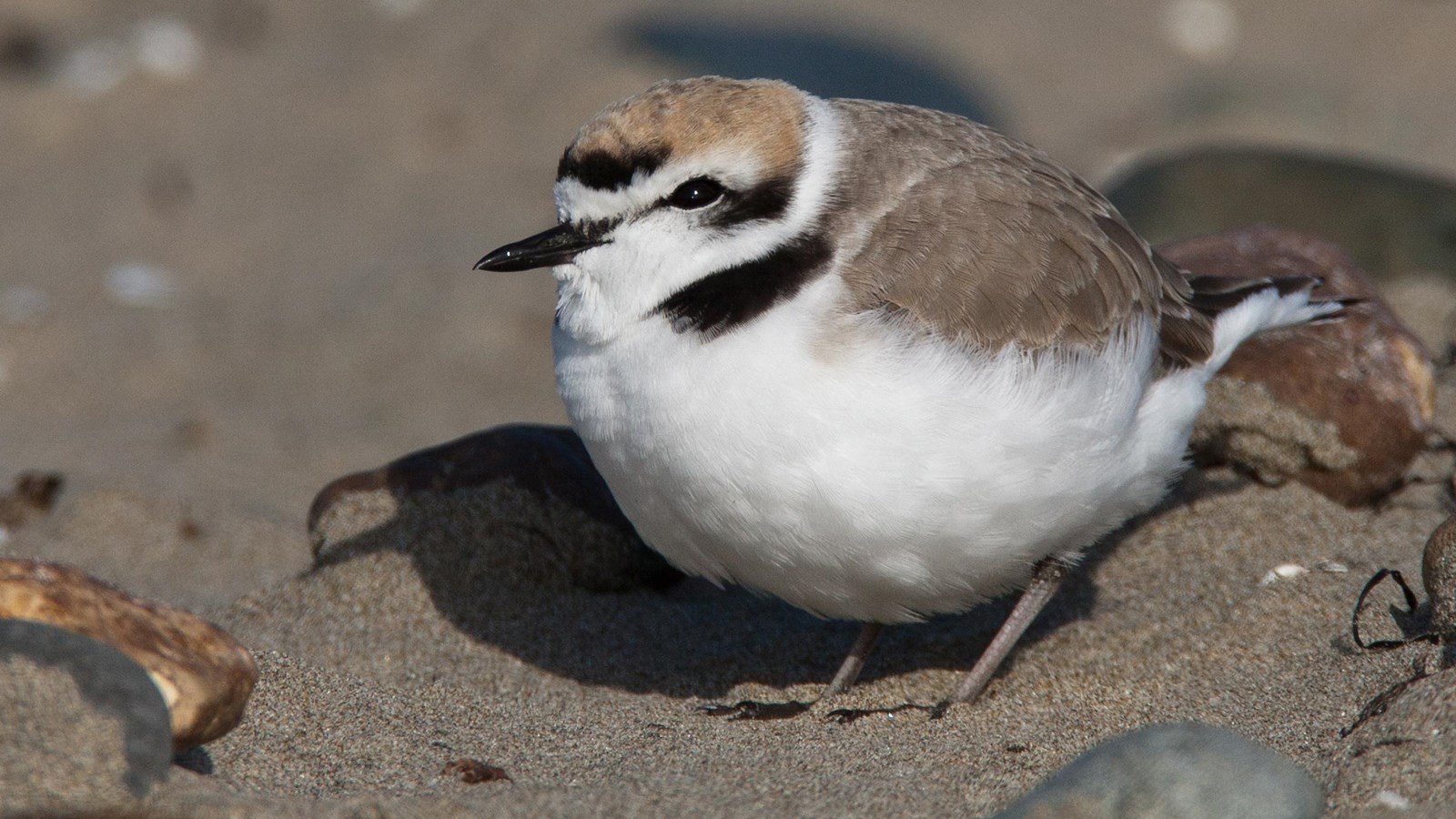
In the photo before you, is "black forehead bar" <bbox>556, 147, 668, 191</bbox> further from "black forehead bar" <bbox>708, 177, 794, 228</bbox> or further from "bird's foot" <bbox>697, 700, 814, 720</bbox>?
"bird's foot" <bbox>697, 700, 814, 720</bbox>

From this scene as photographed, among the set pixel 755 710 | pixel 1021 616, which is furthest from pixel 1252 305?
pixel 755 710

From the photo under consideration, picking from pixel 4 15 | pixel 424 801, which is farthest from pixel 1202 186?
pixel 4 15

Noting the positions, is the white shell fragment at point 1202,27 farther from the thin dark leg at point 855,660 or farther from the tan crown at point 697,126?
the tan crown at point 697,126

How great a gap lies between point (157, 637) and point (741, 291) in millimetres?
1473

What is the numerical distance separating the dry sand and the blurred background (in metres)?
0.03

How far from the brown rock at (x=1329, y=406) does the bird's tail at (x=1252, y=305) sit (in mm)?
178

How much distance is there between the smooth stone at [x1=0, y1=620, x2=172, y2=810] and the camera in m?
2.82

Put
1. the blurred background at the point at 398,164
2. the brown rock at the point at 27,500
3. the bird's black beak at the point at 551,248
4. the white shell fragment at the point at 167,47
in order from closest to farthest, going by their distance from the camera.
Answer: the bird's black beak at the point at 551,248 < the brown rock at the point at 27,500 < the blurred background at the point at 398,164 < the white shell fragment at the point at 167,47

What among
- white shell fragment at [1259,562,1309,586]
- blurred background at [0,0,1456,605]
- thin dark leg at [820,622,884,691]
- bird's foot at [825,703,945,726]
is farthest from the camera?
→ blurred background at [0,0,1456,605]

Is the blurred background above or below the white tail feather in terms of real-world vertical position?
above

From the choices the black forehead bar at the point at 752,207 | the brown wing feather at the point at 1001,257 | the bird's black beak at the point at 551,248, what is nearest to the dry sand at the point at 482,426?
the brown wing feather at the point at 1001,257

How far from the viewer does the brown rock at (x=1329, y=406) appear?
4.82m

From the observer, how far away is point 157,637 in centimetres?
319

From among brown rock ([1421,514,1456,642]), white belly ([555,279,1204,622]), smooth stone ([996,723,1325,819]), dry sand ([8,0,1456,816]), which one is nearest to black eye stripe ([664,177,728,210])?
white belly ([555,279,1204,622])
